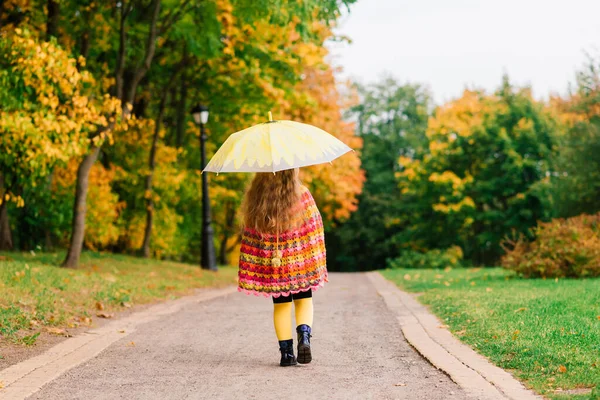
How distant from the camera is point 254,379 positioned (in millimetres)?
6027

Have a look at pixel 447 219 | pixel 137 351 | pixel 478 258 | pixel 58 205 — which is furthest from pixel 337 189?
pixel 137 351

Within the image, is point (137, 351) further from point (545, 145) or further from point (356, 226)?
point (356, 226)

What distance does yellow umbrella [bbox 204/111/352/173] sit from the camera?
643 centimetres

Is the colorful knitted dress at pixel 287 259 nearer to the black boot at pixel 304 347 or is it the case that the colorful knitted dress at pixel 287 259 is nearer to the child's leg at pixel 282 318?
the child's leg at pixel 282 318

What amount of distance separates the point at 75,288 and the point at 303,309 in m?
6.12

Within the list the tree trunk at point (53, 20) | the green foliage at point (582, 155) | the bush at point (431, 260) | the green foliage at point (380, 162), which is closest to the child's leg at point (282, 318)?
the tree trunk at point (53, 20)

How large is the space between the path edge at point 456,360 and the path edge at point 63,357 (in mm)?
3218

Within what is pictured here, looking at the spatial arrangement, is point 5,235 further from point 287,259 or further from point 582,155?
point 582,155

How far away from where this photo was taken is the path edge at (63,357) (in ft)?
18.9

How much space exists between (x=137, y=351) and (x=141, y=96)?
15.4m

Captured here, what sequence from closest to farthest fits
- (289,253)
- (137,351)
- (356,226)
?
(289,253) → (137,351) → (356,226)

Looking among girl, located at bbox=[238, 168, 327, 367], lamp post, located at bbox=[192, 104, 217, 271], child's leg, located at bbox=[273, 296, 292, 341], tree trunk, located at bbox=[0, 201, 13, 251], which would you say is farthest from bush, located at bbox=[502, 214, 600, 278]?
tree trunk, located at bbox=[0, 201, 13, 251]

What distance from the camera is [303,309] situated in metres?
6.80

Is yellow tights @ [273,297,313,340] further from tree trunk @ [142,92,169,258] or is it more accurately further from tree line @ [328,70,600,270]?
tree line @ [328,70,600,270]
